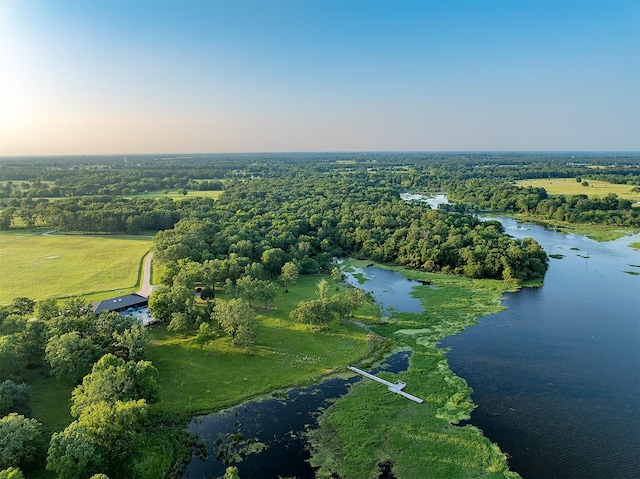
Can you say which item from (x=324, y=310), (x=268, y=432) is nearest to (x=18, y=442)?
(x=268, y=432)

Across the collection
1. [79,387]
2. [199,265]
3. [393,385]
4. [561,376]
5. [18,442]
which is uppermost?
[199,265]

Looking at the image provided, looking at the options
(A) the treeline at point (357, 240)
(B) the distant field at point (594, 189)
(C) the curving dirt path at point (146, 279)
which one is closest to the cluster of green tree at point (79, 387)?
(C) the curving dirt path at point (146, 279)

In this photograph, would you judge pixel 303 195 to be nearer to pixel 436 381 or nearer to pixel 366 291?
pixel 366 291

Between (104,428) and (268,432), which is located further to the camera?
(268,432)

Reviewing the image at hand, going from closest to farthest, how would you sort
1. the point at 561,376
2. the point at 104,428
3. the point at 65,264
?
the point at 104,428, the point at 561,376, the point at 65,264

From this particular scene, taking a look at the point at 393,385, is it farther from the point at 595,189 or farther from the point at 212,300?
the point at 595,189

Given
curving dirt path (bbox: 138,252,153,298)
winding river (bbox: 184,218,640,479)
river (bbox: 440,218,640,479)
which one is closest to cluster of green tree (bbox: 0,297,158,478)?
winding river (bbox: 184,218,640,479)

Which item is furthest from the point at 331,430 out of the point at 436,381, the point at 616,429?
the point at 616,429

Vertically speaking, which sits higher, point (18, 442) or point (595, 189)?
point (595, 189)

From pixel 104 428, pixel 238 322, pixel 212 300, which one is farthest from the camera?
pixel 212 300
